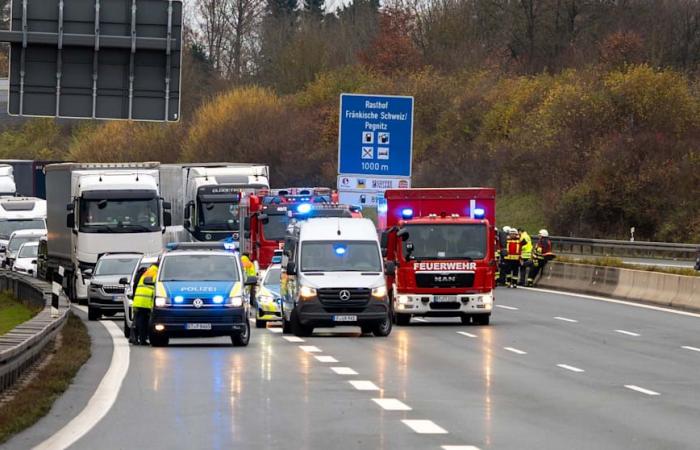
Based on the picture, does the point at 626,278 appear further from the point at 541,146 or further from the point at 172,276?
the point at 541,146

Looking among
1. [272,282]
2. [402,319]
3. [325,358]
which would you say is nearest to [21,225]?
[272,282]

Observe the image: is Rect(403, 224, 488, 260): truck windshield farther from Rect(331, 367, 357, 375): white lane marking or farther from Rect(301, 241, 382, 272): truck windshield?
Rect(331, 367, 357, 375): white lane marking

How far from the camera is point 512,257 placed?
5056cm

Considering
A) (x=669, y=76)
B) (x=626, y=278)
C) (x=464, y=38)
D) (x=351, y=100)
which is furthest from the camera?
(x=464, y=38)

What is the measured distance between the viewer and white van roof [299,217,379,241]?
3172 cm

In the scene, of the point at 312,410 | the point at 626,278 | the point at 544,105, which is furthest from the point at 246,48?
the point at 312,410

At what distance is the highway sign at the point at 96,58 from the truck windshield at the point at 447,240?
5508mm

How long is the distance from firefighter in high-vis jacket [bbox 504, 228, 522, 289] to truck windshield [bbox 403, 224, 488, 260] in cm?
1436

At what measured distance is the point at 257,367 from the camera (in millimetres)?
22344

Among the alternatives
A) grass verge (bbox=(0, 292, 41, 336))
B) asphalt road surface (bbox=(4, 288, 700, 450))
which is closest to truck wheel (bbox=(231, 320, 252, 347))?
asphalt road surface (bbox=(4, 288, 700, 450))

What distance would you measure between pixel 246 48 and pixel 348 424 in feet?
370

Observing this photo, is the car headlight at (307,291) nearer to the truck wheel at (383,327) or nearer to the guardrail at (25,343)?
the truck wheel at (383,327)

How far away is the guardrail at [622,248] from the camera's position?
63656 mm

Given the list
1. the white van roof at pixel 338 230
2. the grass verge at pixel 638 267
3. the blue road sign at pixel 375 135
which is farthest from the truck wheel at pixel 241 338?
the blue road sign at pixel 375 135
